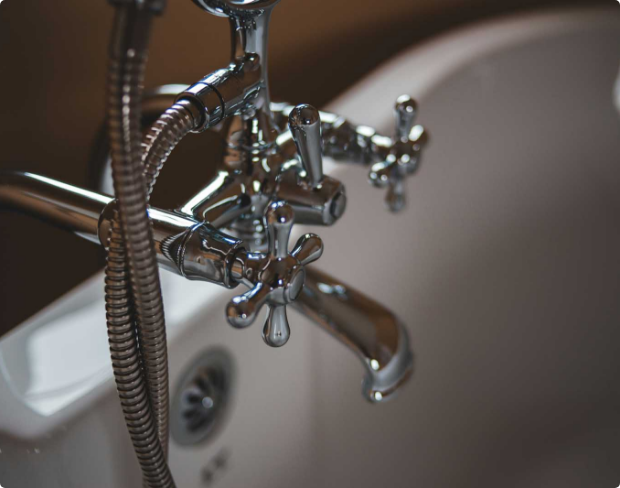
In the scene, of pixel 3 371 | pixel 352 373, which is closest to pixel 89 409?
pixel 3 371

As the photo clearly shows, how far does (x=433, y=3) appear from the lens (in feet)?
3.37

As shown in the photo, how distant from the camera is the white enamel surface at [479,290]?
62 centimetres

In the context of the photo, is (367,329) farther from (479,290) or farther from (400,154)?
(479,290)

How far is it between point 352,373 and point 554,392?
0.31 metres

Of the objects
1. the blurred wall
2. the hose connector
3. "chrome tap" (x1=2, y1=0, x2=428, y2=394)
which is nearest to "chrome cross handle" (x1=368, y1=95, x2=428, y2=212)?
"chrome tap" (x1=2, y1=0, x2=428, y2=394)

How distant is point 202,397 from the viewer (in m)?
0.48

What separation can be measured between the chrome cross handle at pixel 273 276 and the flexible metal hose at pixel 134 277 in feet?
0.13

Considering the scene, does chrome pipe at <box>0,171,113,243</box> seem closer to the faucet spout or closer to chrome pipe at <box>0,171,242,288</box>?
chrome pipe at <box>0,171,242,288</box>

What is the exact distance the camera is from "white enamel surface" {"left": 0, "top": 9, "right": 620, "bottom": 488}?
619 millimetres

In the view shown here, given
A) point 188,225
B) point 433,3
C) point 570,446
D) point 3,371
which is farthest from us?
point 433,3

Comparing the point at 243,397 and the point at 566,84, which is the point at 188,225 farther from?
the point at 566,84

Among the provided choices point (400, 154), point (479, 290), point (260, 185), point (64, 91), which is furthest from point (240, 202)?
point (479, 290)

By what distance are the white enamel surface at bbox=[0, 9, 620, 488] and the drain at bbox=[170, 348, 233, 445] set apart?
15 mm

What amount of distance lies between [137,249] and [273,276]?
68 millimetres
